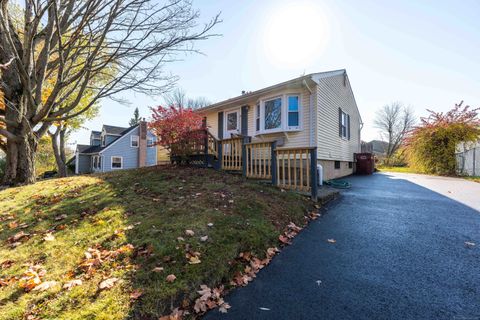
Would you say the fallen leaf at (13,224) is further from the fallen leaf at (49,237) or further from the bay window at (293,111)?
the bay window at (293,111)

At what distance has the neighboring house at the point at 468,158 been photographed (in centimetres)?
1145

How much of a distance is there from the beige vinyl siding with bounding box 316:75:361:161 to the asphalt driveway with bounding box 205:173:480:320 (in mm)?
5444

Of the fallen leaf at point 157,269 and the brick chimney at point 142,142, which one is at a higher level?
the brick chimney at point 142,142

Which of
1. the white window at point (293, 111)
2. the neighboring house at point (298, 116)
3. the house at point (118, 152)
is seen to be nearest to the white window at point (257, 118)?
the neighboring house at point (298, 116)

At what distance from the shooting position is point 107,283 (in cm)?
195

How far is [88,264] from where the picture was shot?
226 cm

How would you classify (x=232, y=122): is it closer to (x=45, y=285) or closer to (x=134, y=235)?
(x=134, y=235)

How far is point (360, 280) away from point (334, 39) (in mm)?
8791

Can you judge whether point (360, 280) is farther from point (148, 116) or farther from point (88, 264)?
point (148, 116)

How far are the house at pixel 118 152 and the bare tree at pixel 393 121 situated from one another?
39381mm

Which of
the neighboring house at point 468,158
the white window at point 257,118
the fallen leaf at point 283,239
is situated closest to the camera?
the fallen leaf at point 283,239

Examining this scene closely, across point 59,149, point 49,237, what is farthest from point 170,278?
point 59,149

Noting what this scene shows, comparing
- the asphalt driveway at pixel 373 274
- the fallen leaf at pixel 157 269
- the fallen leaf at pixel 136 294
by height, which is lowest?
the asphalt driveway at pixel 373 274

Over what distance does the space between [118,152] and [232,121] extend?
17.3 meters
